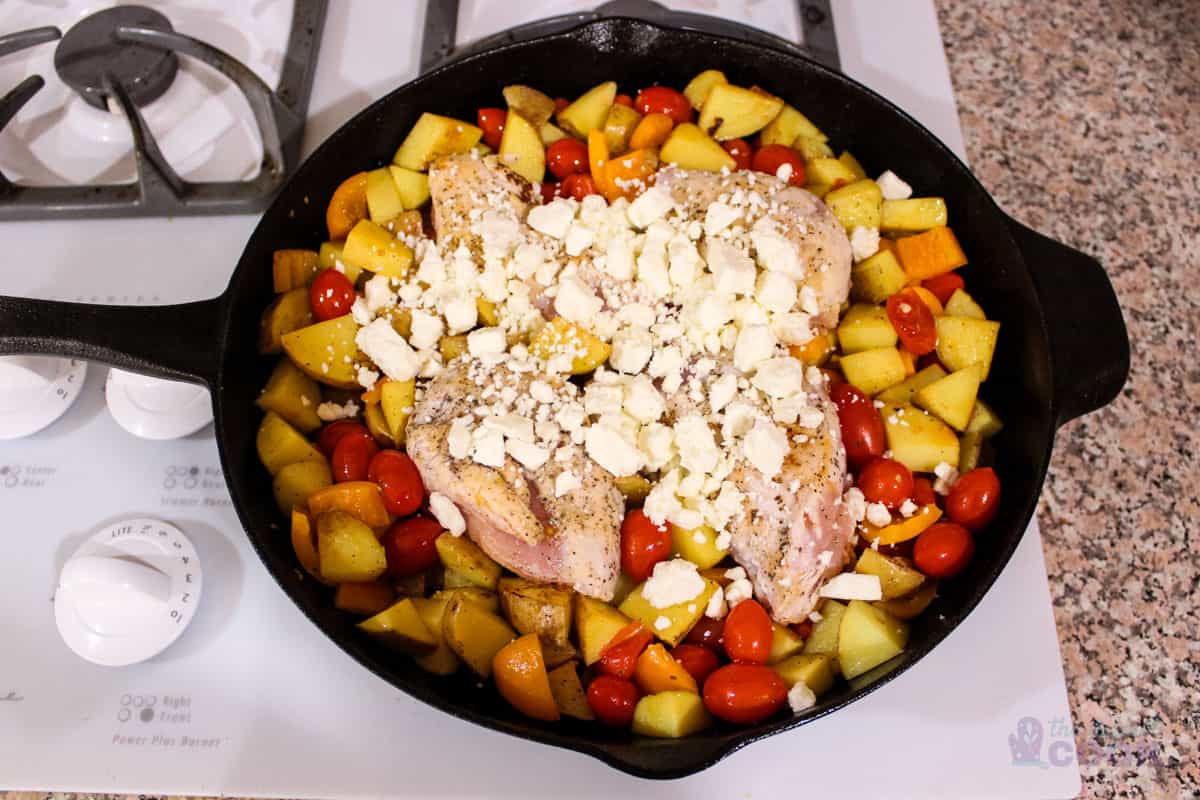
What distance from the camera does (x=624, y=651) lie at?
58.6 inches

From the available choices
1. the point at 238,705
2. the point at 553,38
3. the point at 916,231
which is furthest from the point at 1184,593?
the point at 238,705

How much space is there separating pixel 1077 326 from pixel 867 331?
36 cm

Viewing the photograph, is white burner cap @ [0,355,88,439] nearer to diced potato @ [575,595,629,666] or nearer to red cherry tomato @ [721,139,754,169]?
diced potato @ [575,595,629,666]

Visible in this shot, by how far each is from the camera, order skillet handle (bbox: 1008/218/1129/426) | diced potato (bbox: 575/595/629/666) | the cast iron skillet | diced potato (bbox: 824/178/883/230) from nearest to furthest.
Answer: the cast iron skillet
diced potato (bbox: 575/595/629/666)
skillet handle (bbox: 1008/218/1129/426)
diced potato (bbox: 824/178/883/230)

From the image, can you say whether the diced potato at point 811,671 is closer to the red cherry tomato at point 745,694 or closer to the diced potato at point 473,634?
the red cherry tomato at point 745,694

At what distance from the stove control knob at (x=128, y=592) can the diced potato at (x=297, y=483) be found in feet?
0.60

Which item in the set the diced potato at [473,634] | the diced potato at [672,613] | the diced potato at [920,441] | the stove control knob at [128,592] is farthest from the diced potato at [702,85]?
the stove control knob at [128,592]

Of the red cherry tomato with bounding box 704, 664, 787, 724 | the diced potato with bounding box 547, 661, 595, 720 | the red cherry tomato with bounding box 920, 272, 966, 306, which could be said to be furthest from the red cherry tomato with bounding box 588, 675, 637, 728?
the red cherry tomato with bounding box 920, 272, 966, 306

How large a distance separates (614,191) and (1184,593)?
52.5 inches

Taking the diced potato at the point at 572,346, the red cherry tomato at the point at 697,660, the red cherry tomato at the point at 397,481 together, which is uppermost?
the diced potato at the point at 572,346

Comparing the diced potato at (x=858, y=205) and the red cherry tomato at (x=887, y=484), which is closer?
the red cherry tomato at (x=887, y=484)

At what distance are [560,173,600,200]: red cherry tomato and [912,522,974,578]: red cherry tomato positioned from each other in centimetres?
90

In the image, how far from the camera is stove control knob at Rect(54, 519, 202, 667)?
4.81 feet

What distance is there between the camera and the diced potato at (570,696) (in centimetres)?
148
